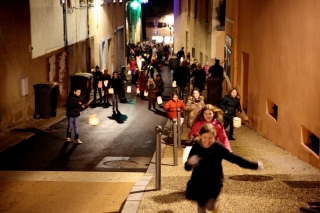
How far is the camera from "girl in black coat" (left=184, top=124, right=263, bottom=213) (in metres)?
6.51

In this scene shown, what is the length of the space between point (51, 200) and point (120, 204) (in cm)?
122

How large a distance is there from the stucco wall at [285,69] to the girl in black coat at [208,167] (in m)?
4.41

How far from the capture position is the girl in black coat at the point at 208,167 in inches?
256

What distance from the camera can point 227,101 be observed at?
1478cm

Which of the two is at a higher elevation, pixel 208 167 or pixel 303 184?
pixel 208 167

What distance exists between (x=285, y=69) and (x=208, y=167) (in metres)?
6.78

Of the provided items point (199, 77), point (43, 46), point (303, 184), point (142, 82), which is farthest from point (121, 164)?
point (142, 82)

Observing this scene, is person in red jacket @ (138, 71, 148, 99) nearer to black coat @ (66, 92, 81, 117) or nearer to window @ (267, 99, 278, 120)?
black coat @ (66, 92, 81, 117)

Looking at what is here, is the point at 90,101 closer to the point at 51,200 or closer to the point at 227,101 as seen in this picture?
the point at 227,101

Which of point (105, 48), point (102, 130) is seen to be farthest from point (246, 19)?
point (105, 48)

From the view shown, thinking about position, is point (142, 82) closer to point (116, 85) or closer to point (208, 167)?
point (116, 85)

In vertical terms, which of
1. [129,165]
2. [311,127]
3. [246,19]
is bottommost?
[129,165]

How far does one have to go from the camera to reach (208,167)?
21.5 ft

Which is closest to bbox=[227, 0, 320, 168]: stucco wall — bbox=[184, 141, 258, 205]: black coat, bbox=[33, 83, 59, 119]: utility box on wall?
bbox=[184, 141, 258, 205]: black coat
